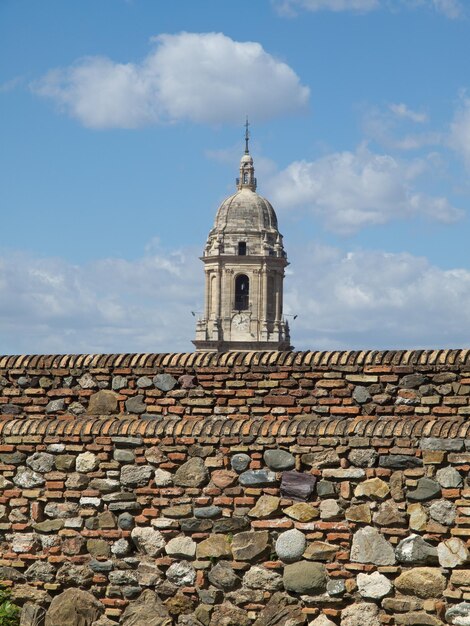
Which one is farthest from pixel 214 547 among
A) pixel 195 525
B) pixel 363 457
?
pixel 363 457

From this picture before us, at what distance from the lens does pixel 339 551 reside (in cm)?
898

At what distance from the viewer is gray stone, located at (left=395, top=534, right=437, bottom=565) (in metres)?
8.68

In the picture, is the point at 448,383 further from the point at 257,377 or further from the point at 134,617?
the point at 134,617

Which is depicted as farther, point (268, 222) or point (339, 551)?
point (268, 222)

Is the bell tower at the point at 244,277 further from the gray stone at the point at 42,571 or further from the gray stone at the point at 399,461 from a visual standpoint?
the gray stone at the point at 399,461

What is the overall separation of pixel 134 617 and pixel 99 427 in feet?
4.47

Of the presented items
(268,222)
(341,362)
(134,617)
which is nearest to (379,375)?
(341,362)

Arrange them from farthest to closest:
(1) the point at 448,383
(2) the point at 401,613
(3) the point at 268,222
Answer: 1. (3) the point at 268,222
2. (1) the point at 448,383
3. (2) the point at 401,613

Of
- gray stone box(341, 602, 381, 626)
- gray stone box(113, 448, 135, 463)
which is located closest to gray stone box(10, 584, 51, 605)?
gray stone box(113, 448, 135, 463)

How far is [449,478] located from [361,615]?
3.54ft

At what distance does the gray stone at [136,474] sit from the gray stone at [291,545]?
1.09 m

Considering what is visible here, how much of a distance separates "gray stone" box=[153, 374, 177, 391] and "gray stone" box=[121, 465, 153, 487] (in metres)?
0.74

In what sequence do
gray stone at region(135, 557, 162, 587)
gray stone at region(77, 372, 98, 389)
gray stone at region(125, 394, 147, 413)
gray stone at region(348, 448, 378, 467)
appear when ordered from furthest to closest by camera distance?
gray stone at region(77, 372, 98, 389)
gray stone at region(125, 394, 147, 413)
gray stone at region(135, 557, 162, 587)
gray stone at region(348, 448, 378, 467)

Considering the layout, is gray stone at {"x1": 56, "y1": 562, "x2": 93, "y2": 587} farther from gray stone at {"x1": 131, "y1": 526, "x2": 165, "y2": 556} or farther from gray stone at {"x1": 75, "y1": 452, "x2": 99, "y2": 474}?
gray stone at {"x1": 75, "y1": 452, "x2": 99, "y2": 474}
